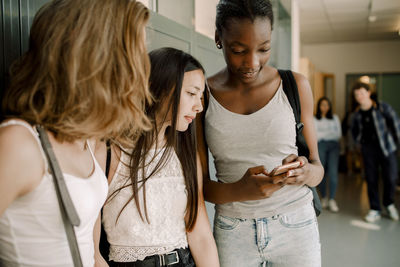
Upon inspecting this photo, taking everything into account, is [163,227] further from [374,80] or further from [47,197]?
[374,80]

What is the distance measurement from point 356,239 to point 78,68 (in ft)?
14.7

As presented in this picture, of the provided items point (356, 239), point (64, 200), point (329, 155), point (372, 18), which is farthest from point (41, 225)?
point (372, 18)

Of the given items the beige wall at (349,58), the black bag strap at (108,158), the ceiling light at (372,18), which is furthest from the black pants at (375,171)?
the beige wall at (349,58)

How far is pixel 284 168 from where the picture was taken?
117cm

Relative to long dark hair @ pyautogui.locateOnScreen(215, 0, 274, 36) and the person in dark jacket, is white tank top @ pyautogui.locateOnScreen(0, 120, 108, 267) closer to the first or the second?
long dark hair @ pyautogui.locateOnScreen(215, 0, 274, 36)

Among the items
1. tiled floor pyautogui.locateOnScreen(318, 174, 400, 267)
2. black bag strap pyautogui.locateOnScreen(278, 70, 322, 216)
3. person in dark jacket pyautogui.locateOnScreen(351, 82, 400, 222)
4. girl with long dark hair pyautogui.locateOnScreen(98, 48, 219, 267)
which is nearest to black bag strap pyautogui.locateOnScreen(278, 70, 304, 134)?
black bag strap pyautogui.locateOnScreen(278, 70, 322, 216)

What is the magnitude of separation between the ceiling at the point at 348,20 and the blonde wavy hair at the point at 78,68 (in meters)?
6.21

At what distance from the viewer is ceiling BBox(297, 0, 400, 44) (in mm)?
6430

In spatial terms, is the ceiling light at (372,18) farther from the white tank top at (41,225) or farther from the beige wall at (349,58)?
the white tank top at (41,225)

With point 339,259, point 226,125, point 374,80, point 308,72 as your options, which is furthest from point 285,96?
point 374,80

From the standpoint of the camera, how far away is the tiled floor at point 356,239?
380cm

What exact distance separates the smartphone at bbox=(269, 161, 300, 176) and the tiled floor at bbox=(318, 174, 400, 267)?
2.89 m

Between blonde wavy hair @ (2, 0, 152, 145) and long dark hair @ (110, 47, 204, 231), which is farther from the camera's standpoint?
long dark hair @ (110, 47, 204, 231)

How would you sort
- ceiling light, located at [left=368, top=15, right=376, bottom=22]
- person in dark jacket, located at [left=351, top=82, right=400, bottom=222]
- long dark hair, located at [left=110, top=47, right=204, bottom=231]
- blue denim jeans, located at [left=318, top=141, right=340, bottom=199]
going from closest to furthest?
long dark hair, located at [left=110, top=47, right=204, bottom=231]
person in dark jacket, located at [left=351, top=82, right=400, bottom=222]
blue denim jeans, located at [left=318, top=141, right=340, bottom=199]
ceiling light, located at [left=368, top=15, right=376, bottom=22]
